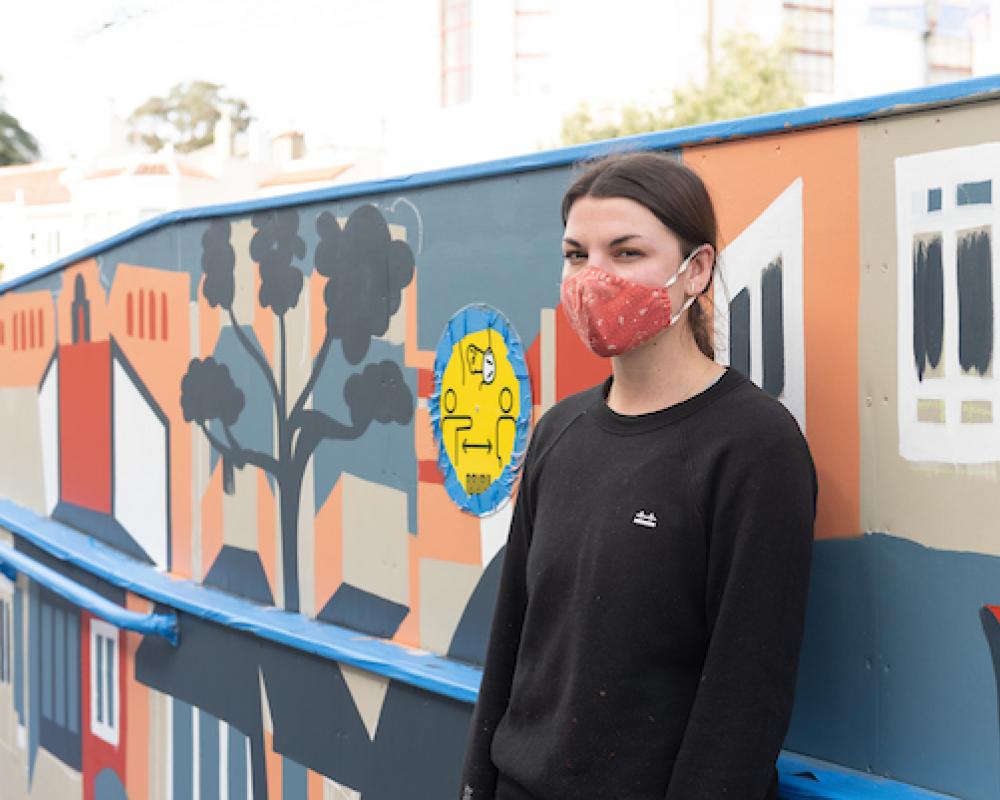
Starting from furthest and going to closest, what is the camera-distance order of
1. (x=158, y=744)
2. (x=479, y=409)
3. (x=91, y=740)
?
(x=91, y=740) → (x=158, y=744) → (x=479, y=409)

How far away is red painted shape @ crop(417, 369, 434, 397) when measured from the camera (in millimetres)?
3107

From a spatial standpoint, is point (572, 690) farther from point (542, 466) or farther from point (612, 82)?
point (612, 82)

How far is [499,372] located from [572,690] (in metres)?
1.04

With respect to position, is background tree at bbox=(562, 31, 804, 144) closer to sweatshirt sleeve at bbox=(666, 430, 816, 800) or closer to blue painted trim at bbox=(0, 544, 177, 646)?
blue painted trim at bbox=(0, 544, 177, 646)

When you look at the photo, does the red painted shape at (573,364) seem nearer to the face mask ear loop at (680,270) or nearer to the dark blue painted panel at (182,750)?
the face mask ear loop at (680,270)

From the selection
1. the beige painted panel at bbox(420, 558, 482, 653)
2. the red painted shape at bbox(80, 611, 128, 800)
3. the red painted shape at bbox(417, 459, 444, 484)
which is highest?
the red painted shape at bbox(417, 459, 444, 484)

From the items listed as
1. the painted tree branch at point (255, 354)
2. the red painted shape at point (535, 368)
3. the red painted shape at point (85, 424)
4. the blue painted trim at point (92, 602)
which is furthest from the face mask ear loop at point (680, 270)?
the red painted shape at point (85, 424)

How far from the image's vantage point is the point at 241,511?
12.9 ft

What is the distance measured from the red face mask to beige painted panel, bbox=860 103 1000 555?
299 mm

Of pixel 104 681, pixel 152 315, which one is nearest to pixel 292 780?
pixel 104 681

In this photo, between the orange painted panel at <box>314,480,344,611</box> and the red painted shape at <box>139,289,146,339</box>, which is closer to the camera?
the orange painted panel at <box>314,480,344,611</box>

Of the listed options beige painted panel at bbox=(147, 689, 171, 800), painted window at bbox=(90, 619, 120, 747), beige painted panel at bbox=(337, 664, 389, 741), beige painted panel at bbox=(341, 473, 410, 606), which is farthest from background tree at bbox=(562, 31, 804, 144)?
beige painted panel at bbox=(337, 664, 389, 741)

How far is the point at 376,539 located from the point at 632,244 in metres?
1.52

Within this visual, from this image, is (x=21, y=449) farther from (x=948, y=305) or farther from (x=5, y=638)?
(x=948, y=305)
